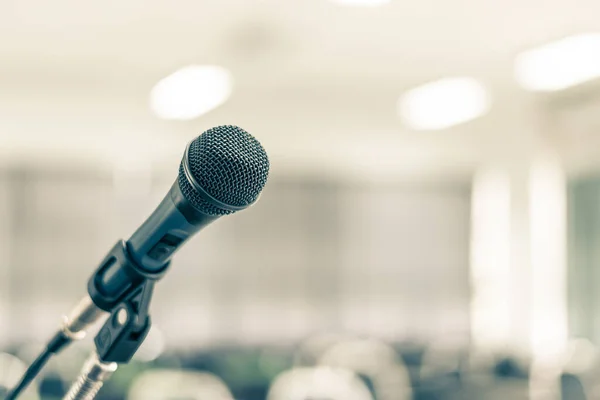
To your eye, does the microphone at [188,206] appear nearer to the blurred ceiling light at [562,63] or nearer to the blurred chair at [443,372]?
the blurred chair at [443,372]

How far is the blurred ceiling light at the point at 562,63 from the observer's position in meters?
4.56

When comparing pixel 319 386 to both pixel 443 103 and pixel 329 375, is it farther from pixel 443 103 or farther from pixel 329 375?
pixel 443 103

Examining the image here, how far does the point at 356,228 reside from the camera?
736 centimetres

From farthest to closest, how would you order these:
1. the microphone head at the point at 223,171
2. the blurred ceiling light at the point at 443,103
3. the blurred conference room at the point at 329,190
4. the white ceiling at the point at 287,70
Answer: the blurred ceiling light at the point at 443,103 → the blurred conference room at the point at 329,190 → the white ceiling at the point at 287,70 → the microphone head at the point at 223,171

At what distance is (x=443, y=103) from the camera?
618 centimetres

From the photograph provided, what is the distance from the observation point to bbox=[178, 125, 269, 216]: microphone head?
23.4 inches

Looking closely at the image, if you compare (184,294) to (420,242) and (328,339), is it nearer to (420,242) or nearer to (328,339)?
(328,339)

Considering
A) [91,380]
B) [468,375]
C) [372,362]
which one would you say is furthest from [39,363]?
[468,375]

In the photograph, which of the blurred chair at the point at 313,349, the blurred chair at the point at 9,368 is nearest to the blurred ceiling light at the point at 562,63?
the blurred chair at the point at 313,349

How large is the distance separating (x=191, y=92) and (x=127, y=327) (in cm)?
515

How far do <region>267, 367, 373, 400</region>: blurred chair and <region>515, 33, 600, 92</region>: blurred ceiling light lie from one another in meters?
2.44

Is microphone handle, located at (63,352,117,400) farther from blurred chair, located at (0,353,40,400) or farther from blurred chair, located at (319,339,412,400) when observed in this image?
blurred chair, located at (319,339,412,400)

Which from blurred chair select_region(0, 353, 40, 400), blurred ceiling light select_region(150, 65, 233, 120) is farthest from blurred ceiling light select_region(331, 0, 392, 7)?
blurred chair select_region(0, 353, 40, 400)

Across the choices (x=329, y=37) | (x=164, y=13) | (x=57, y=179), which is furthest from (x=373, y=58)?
(x=57, y=179)
